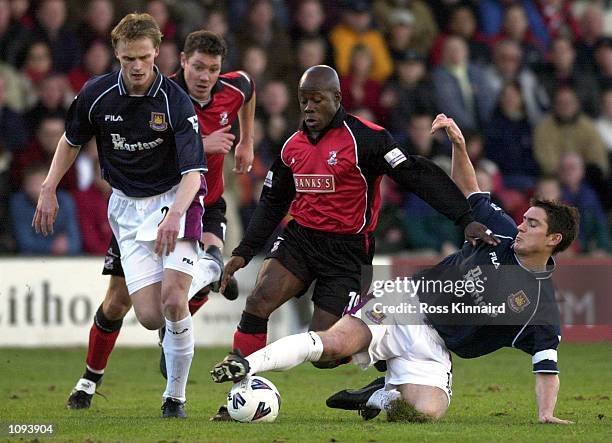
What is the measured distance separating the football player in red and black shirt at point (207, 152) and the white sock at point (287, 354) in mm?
1779

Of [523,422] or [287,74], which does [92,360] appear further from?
[287,74]

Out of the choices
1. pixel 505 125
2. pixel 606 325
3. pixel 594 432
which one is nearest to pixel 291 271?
pixel 594 432

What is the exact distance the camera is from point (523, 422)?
817 cm

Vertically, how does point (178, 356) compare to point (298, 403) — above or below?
above

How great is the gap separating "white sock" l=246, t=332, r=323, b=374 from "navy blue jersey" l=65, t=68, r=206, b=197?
1301 millimetres

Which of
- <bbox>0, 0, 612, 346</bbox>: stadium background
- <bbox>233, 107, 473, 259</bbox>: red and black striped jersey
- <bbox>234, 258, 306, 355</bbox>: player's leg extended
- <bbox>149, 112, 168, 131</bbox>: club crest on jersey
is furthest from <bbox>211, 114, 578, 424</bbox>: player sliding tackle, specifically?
<bbox>0, 0, 612, 346</bbox>: stadium background

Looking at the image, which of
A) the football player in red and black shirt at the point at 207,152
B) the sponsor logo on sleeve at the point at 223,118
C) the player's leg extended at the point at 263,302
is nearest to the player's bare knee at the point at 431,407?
the player's leg extended at the point at 263,302

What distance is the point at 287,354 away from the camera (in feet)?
25.3

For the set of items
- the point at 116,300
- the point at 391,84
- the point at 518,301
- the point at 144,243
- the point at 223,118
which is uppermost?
the point at 391,84

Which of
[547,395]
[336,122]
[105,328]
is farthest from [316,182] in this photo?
[547,395]

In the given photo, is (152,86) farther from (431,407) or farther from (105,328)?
(431,407)

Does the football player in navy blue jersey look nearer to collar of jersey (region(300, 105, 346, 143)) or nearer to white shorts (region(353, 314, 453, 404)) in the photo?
collar of jersey (region(300, 105, 346, 143))

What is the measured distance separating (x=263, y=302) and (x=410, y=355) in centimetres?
108

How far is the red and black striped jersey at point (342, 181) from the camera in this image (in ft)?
28.5
